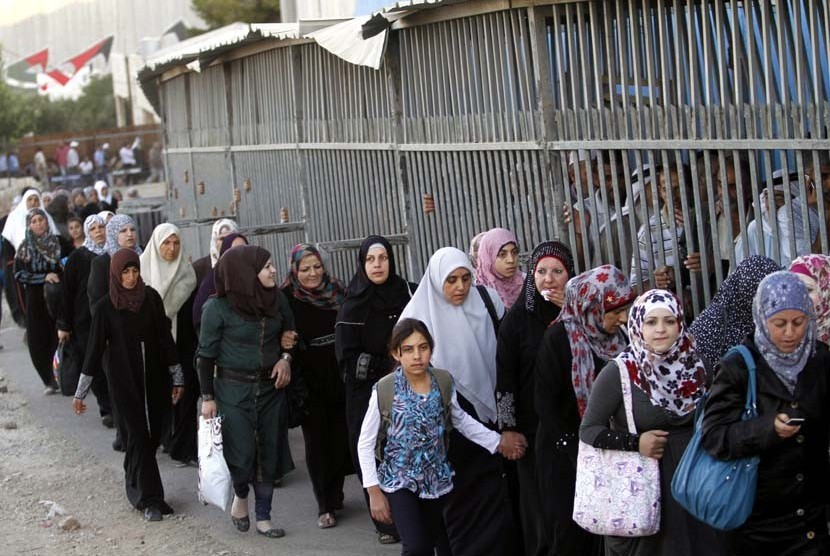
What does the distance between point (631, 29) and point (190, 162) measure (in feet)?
34.5

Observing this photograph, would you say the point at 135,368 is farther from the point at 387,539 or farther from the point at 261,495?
the point at 387,539

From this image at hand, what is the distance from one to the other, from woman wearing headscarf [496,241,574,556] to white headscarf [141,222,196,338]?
4.07m

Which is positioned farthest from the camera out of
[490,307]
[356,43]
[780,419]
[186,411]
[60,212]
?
[60,212]

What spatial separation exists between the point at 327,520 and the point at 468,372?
1.76 m

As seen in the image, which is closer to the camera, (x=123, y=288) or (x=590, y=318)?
(x=590, y=318)

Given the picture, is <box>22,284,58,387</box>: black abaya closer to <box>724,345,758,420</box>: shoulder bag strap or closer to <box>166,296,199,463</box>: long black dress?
<box>166,296,199,463</box>: long black dress

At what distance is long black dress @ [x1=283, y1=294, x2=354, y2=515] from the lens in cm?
805

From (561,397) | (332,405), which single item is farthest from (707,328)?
(332,405)

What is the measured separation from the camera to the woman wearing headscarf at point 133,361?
842cm

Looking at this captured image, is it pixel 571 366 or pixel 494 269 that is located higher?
pixel 494 269

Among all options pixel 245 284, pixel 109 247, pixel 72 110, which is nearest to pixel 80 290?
pixel 109 247

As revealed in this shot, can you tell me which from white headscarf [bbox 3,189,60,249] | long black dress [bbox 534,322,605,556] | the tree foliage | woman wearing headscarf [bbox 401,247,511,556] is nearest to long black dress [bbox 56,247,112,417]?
white headscarf [bbox 3,189,60,249]

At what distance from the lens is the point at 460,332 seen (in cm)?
672

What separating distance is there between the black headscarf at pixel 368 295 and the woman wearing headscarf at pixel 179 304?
8.83 ft
